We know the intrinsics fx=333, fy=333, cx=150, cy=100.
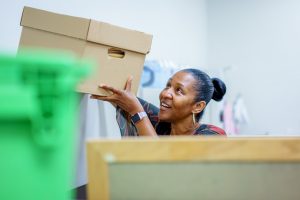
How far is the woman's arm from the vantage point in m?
1.31

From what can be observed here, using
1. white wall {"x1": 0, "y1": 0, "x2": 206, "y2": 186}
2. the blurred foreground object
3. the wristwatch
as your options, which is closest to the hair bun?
the wristwatch

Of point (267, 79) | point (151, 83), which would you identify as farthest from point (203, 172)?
point (267, 79)

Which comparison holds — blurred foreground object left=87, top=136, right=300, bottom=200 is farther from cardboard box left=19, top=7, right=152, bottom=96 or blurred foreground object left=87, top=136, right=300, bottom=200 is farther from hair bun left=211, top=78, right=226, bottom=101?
hair bun left=211, top=78, right=226, bottom=101

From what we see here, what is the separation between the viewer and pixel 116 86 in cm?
130

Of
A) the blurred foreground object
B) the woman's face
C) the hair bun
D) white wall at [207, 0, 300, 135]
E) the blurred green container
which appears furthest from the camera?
white wall at [207, 0, 300, 135]

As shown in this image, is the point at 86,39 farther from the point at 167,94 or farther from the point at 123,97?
the point at 167,94

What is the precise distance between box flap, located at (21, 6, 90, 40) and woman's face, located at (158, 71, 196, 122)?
54 centimetres

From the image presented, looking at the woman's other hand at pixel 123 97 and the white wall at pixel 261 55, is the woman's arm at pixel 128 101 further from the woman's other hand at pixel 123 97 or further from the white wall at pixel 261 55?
the white wall at pixel 261 55

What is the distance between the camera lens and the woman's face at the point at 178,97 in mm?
1532

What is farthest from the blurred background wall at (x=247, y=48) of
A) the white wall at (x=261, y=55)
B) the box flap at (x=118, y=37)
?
the box flap at (x=118, y=37)

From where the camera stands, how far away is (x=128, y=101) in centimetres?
138

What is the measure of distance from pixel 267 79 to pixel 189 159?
3.00 metres

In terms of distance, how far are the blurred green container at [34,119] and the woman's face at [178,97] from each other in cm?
109

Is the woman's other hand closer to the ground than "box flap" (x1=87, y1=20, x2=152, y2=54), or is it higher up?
closer to the ground
